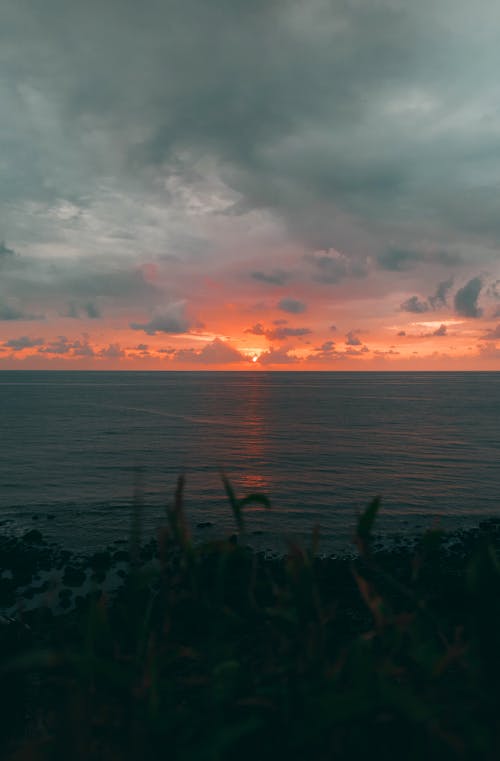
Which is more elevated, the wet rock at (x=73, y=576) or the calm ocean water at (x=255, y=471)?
the calm ocean water at (x=255, y=471)

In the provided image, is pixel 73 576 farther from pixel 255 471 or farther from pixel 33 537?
pixel 255 471

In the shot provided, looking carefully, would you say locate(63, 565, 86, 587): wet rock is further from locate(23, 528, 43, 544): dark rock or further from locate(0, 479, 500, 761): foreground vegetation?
locate(0, 479, 500, 761): foreground vegetation

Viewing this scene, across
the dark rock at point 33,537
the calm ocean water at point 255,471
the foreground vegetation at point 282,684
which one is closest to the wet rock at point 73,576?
the calm ocean water at point 255,471

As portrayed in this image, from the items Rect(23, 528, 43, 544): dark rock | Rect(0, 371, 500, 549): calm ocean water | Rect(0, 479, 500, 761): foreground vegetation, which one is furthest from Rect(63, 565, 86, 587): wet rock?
Rect(0, 479, 500, 761): foreground vegetation

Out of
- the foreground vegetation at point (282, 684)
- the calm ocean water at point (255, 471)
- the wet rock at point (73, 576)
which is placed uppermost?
the foreground vegetation at point (282, 684)

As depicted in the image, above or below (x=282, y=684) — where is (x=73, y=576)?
below

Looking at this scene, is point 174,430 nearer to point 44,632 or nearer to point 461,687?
point 44,632

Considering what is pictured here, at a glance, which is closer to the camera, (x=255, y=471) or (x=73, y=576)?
(x=73, y=576)

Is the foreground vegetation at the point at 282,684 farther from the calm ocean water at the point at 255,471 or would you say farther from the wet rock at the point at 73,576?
the wet rock at the point at 73,576

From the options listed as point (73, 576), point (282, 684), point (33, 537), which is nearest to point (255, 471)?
point (33, 537)

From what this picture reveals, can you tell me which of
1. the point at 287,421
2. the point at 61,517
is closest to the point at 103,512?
the point at 61,517

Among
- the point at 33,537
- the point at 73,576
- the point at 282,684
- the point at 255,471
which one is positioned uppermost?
the point at 282,684

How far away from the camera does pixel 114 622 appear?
1533 cm

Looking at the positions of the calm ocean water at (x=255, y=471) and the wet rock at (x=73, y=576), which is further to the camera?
the calm ocean water at (x=255, y=471)
